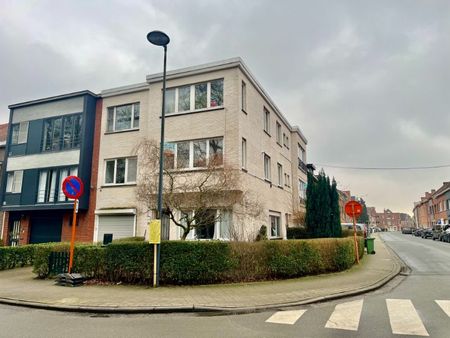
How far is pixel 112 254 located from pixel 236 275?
12.5ft

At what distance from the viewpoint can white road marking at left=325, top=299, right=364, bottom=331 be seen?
20.3 feet

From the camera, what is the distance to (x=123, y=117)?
20.6 m

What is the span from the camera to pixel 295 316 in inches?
271

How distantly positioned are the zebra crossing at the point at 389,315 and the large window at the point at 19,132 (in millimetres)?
21820

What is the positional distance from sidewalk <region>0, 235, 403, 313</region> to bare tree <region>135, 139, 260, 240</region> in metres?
2.95

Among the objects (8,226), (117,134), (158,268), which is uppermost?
(117,134)

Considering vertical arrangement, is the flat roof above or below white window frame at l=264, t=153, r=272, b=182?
above

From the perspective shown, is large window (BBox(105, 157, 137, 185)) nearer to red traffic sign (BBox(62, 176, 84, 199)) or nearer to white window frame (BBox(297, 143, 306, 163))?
red traffic sign (BBox(62, 176, 84, 199))

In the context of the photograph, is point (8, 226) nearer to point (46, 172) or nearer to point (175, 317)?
point (46, 172)

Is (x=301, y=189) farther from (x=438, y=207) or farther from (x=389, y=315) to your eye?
(x=438, y=207)

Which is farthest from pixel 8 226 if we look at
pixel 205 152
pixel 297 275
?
pixel 297 275

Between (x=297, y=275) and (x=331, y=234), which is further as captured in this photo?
(x=331, y=234)

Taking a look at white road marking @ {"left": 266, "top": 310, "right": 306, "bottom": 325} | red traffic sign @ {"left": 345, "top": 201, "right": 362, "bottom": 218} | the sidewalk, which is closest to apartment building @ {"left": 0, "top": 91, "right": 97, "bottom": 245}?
the sidewalk

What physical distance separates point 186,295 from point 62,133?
16578 millimetres
